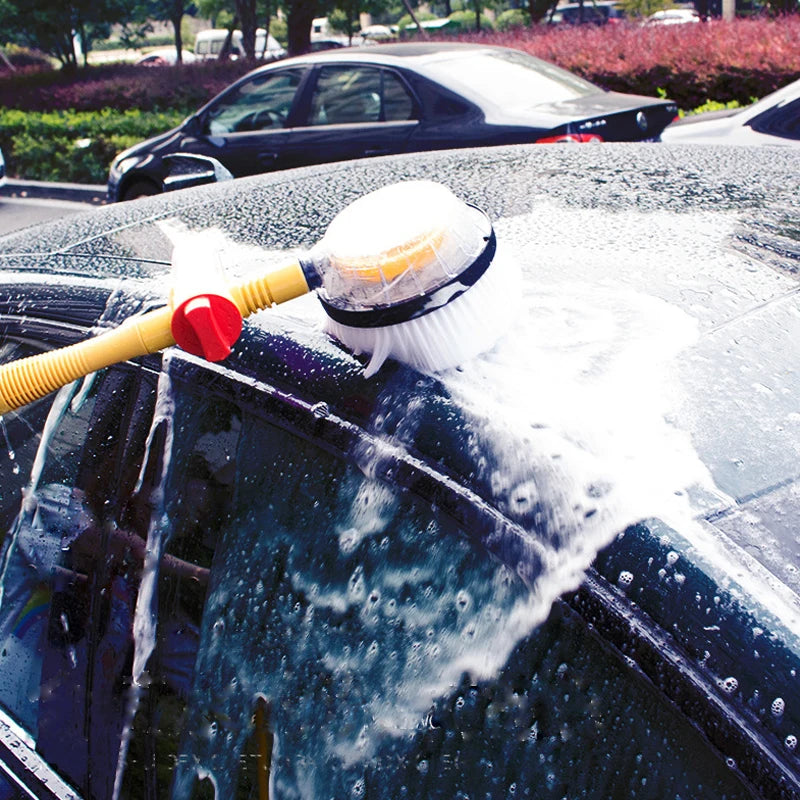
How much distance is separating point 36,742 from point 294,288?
0.94 m

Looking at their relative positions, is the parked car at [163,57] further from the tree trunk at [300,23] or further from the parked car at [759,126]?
the parked car at [759,126]

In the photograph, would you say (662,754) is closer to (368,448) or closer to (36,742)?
(368,448)

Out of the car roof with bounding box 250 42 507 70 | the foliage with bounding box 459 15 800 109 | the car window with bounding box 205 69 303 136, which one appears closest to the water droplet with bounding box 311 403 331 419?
the car roof with bounding box 250 42 507 70

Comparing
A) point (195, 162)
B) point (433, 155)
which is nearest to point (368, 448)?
point (433, 155)

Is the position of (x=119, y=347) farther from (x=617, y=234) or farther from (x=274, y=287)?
(x=617, y=234)

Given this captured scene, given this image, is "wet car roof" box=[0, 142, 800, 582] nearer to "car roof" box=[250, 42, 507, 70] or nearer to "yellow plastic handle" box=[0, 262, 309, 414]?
"yellow plastic handle" box=[0, 262, 309, 414]

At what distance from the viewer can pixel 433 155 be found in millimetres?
2453

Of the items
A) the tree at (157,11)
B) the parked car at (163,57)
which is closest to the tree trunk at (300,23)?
the tree at (157,11)

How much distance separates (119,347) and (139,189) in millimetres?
7571

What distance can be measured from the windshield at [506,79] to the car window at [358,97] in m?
0.32

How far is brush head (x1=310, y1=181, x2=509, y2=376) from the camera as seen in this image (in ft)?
3.68

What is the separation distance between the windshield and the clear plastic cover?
5.58 meters

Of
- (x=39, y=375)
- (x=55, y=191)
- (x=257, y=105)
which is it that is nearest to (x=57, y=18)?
(x=55, y=191)

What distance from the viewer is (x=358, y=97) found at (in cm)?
712
